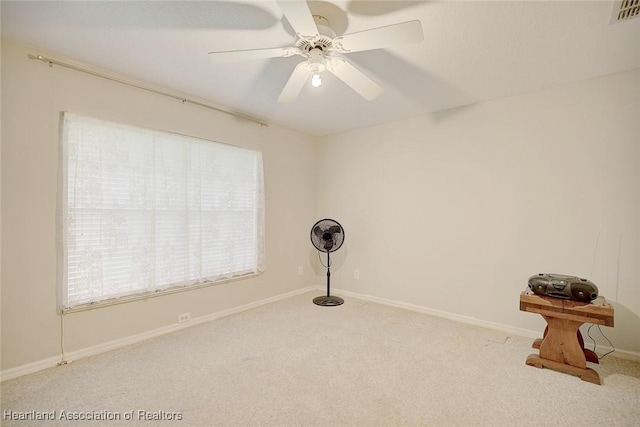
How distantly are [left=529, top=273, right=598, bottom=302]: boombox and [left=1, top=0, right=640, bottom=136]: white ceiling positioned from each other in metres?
1.65

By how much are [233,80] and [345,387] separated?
2.58 m

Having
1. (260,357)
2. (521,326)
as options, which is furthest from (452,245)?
(260,357)

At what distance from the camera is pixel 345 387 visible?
1894 mm

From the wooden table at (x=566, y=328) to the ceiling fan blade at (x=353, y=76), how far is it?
1.96m

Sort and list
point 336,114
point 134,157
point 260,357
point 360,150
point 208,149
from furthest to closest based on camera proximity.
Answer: point 360,150, point 336,114, point 208,149, point 134,157, point 260,357

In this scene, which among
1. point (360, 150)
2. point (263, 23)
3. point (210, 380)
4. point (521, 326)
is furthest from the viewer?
point (360, 150)

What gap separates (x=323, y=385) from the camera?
1916 mm

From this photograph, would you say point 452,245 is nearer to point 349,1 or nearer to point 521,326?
point 521,326

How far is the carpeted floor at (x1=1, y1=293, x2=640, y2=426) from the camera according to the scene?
1.62 m

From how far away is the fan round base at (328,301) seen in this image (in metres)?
3.63

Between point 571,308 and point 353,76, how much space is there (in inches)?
87.3

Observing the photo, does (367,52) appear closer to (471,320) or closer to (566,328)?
(566,328)

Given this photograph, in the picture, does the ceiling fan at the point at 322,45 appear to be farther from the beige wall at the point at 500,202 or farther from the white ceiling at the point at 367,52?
the beige wall at the point at 500,202

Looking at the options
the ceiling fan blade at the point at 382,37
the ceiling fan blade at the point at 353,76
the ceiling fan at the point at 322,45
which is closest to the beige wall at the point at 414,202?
the ceiling fan at the point at 322,45
